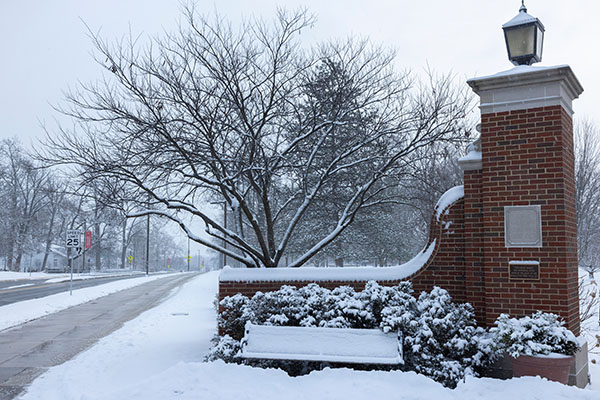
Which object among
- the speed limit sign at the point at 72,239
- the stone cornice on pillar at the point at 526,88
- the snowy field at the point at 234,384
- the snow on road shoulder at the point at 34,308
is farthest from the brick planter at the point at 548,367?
the speed limit sign at the point at 72,239

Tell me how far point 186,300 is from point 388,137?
11513 mm

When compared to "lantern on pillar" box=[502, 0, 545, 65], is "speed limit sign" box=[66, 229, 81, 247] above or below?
below

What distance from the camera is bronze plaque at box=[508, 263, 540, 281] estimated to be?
6348 millimetres

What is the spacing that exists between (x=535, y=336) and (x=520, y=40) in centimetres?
408

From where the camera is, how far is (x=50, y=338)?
10.4 meters

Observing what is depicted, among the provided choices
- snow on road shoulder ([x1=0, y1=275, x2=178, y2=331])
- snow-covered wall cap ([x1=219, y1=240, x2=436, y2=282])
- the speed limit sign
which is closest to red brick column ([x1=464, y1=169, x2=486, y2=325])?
snow-covered wall cap ([x1=219, y1=240, x2=436, y2=282])

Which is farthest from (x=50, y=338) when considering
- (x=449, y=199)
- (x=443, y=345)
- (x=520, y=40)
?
(x=520, y=40)

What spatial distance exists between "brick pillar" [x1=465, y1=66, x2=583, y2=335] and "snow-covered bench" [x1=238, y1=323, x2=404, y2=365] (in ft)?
5.03

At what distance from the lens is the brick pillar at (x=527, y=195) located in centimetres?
630

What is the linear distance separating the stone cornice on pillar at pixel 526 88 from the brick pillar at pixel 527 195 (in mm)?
12

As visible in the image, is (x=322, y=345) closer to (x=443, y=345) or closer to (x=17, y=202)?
(x=443, y=345)

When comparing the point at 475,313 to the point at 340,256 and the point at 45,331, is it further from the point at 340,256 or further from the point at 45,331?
the point at 340,256

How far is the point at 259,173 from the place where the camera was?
9.55 m

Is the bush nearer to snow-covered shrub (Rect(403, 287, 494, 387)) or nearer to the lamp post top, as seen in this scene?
snow-covered shrub (Rect(403, 287, 494, 387))
